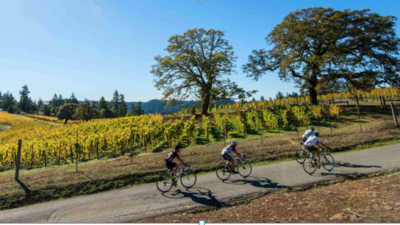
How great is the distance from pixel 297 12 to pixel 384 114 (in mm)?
16560

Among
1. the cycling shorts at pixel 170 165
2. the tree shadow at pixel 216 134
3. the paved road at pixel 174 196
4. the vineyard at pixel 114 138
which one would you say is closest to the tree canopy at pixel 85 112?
the vineyard at pixel 114 138

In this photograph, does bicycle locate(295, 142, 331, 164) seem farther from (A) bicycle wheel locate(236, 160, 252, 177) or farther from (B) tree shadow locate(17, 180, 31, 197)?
(B) tree shadow locate(17, 180, 31, 197)

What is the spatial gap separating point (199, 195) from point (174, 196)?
930 mm

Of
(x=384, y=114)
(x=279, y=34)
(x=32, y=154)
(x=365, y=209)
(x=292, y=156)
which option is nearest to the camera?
(x=365, y=209)

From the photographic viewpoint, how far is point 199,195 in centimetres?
772

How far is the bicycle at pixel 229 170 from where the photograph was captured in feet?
30.6

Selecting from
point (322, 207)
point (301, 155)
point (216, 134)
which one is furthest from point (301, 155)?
point (216, 134)

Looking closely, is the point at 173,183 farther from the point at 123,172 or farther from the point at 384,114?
the point at 384,114

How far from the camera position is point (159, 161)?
12.6m

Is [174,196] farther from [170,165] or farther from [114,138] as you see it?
[114,138]

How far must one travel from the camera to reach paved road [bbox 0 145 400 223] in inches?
265

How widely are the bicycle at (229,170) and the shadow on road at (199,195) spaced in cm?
134

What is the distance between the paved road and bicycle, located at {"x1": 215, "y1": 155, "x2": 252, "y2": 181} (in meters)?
0.27

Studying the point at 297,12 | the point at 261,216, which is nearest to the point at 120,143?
the point at 261,216
